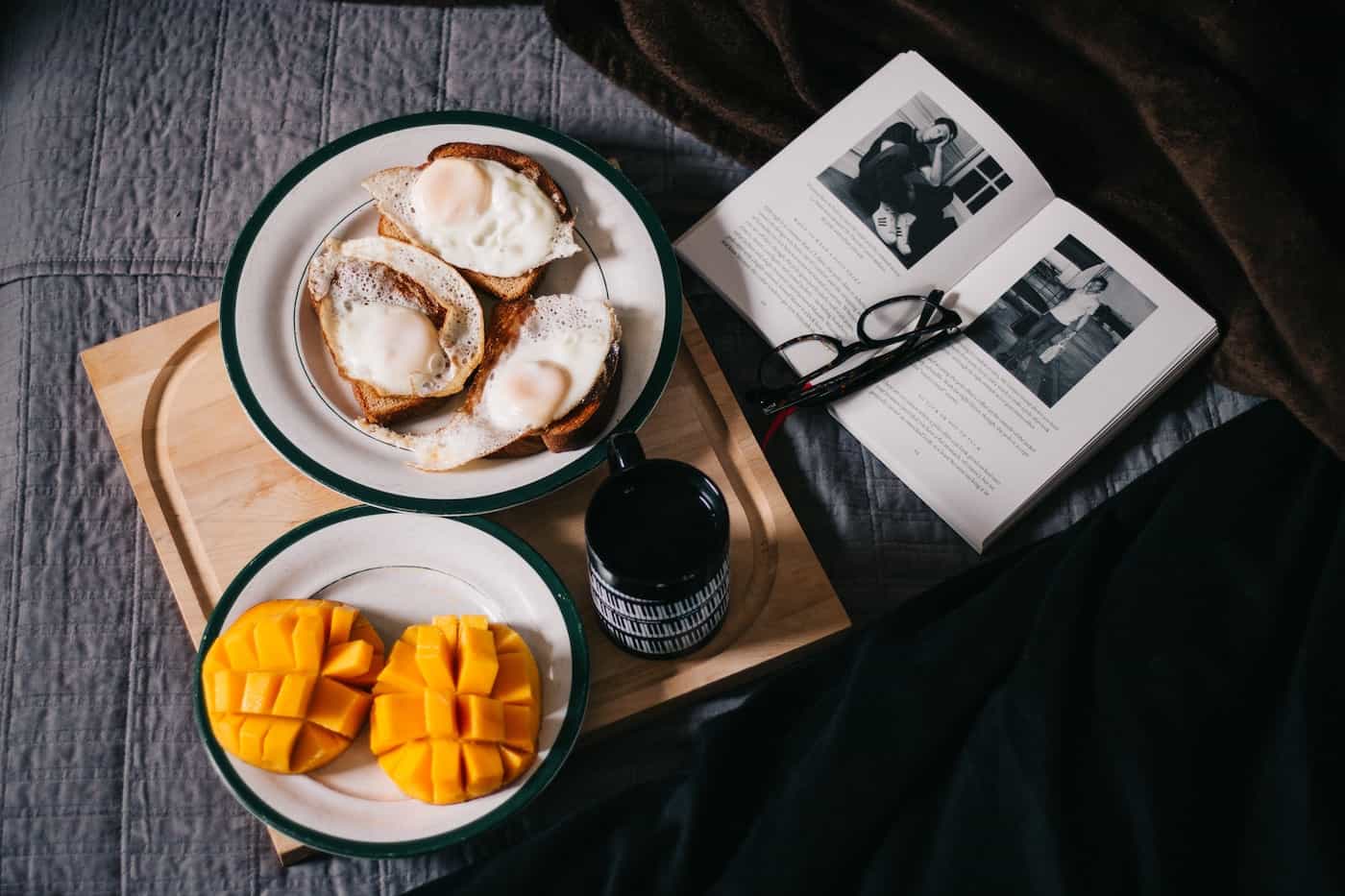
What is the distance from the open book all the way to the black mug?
0.27 meters

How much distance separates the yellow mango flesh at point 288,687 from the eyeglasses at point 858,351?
16.3 inches

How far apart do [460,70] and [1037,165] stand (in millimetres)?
586

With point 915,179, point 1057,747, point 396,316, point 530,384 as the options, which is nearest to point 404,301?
point 396,316

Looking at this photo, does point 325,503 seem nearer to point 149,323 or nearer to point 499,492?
point 499,492

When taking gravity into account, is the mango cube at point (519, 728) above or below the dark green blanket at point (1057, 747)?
above

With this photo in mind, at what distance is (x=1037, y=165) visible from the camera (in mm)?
1114

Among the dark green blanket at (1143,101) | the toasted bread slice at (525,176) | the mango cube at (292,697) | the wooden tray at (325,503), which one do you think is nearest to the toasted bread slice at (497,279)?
the toasted bread slice at (525,176)

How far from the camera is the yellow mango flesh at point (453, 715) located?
0.79m

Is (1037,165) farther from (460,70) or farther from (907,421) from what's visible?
(460,70)

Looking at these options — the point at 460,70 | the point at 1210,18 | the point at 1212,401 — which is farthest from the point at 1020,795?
the point at 460,70

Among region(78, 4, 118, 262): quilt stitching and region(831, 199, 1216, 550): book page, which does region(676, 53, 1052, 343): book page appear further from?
region(78, 4, 118, 262): quilt stitching

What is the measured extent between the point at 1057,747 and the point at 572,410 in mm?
443

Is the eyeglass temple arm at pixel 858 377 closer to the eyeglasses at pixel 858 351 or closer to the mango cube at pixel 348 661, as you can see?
the eyeglasses at pixel 858 351

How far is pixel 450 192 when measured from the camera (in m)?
0.98
